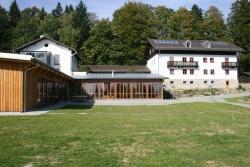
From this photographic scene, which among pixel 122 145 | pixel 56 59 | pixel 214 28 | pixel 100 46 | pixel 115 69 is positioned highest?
pixel 214 28

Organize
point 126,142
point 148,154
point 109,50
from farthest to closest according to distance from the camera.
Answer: point 109,50
point 126,142
point 148,154

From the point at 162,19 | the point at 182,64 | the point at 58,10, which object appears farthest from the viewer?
the point at 58,10

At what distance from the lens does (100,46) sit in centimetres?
6538

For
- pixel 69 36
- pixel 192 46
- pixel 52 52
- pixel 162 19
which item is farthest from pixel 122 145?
pixel 162 19

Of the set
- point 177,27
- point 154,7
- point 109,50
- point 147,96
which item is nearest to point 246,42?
point 177,27

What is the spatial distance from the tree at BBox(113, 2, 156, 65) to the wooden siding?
46287 mm

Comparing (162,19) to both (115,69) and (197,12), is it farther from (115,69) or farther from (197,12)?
(115,69)

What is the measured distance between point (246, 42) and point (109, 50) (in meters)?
26.4

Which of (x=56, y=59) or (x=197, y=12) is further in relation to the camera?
(x=197, y=12)

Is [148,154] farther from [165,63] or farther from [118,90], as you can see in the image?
[165,63]

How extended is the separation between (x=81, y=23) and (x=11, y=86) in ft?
187

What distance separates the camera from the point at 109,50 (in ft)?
218

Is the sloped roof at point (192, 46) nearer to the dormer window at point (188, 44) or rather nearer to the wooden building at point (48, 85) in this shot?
the dormer window at point (188, 44)

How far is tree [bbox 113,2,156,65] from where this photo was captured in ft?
221
